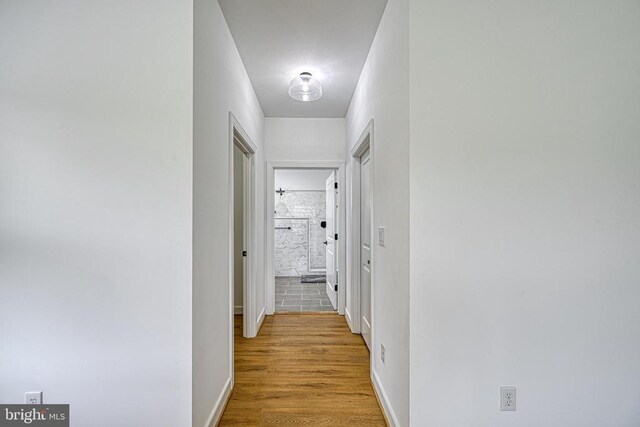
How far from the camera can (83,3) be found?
1.52 meters

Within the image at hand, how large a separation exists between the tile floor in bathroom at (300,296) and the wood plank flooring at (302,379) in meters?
0.81

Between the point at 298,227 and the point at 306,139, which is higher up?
the point at 306,139

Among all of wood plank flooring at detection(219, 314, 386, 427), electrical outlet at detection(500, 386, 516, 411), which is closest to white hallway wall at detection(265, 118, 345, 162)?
wood plank flooring at detection(219, 314, 386, 427)

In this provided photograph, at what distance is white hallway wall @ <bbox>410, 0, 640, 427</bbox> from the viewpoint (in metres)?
1.52

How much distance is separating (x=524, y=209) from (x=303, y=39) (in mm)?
1867

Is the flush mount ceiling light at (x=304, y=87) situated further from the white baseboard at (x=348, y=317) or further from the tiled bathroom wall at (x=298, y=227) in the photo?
the tiled bathroom wall at (x=298, y=227)

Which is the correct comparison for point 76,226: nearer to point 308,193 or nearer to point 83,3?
point 83,3

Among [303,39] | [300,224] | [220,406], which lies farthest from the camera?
[300,224]

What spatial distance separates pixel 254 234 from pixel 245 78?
151 centimetres

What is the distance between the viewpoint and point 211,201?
1803mm

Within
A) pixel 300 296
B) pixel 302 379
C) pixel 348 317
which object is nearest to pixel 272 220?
pixel 348 317
